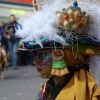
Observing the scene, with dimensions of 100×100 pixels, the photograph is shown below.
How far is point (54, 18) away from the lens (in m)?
2.34

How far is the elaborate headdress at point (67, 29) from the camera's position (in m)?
2.24

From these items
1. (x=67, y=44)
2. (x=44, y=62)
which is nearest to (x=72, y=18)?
(x=67, y=44)

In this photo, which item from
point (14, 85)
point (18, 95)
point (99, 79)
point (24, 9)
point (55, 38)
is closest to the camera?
point (55, 38)

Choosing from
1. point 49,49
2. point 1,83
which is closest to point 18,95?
point 1,83

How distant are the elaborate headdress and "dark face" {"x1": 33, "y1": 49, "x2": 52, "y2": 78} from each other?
108mm

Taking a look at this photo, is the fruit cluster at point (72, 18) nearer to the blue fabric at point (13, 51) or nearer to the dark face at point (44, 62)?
the dark face at point (44, 62)

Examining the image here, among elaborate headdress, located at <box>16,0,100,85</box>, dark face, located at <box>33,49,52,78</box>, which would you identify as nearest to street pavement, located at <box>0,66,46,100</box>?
dark face, located at <box>33,49,52,78</box>

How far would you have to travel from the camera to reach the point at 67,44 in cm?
226

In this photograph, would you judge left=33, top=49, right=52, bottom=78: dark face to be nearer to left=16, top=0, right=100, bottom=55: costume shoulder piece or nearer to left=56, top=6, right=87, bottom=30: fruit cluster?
left=16, top=0, right=100, bottom=55: costume shoulder piece

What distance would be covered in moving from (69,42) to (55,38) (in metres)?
0.12

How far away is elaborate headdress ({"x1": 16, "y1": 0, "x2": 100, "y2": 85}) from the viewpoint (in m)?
2.24

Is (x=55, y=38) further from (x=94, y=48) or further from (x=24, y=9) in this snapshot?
(x=24, y=9)

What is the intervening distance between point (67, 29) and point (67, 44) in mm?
117

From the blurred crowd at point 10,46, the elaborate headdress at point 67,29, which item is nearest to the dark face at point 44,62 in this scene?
the elaborate headdress at point 67,29
